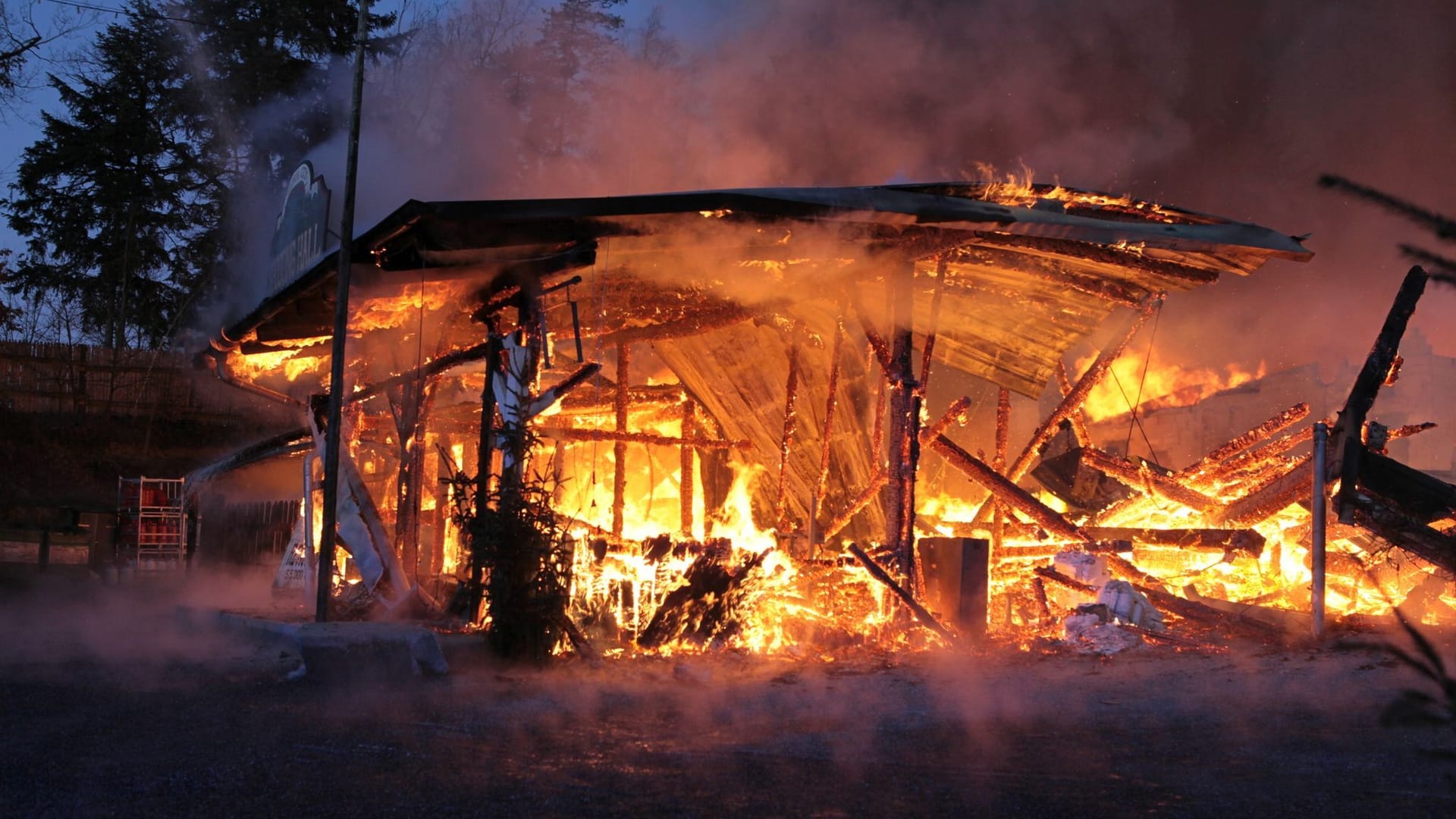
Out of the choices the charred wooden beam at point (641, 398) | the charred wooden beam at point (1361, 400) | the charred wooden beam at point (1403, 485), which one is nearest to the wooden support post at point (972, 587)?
the charred wooden beam at point (1361, 400)

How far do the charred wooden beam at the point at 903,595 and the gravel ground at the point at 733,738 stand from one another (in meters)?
0.41

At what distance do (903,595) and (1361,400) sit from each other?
4.12 meters

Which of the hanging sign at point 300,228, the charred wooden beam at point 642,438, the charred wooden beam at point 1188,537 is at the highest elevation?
the hanging sign at point 300,228

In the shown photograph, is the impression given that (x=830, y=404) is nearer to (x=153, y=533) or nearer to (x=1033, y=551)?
(x=1033, y=551)

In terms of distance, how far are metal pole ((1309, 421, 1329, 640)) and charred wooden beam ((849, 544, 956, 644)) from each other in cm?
304

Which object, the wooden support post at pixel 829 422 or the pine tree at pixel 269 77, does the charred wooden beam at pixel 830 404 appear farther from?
the pine tree at pixel 269 77

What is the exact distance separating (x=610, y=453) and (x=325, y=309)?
7808 mm

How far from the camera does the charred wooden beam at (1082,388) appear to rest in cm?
1117

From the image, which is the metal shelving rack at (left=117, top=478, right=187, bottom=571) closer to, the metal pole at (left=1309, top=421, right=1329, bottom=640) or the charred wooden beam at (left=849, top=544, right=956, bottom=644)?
the charred wooden beam at (left=849, top=544, right=956, bottom=644)

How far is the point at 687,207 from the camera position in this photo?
784cm

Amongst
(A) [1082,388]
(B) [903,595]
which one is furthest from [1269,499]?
(B) [903,595]

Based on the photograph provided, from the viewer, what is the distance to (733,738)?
19.3ft

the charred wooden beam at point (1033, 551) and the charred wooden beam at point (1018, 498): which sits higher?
the charred wooden beam at point (1018, 498)

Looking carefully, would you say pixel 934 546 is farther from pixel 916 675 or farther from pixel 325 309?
pixel 325 309
